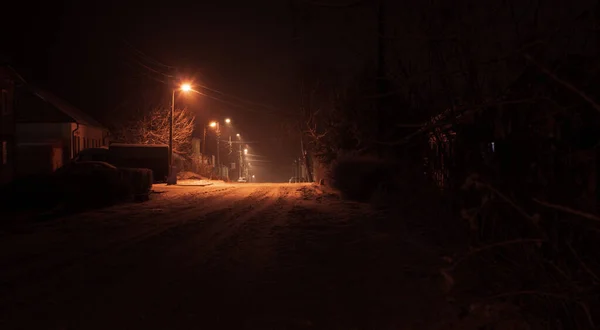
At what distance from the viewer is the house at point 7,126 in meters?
25.3

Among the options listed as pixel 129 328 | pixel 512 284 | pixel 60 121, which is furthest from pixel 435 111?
pixel 60 121

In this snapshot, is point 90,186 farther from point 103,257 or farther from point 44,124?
point 44,124

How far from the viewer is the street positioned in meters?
5.02

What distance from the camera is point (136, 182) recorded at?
20.3 m

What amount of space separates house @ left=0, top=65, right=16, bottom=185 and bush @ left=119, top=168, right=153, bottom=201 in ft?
28.1

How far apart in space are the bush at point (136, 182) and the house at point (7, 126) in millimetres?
8573

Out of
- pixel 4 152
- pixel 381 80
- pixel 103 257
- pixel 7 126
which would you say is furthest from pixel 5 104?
pixel 381 80

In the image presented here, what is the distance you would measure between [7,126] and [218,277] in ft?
79.6

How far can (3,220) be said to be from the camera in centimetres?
1306

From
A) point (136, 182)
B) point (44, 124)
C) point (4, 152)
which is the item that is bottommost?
point (136, 182)

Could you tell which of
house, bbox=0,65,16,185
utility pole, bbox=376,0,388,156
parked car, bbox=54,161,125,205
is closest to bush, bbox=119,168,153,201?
parked car, bbox=54,161,125,205

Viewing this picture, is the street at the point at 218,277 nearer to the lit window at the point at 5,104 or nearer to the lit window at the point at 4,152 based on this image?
the lit window at the point at 4,152

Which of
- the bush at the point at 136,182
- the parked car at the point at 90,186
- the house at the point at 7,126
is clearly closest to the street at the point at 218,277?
the parked car at the point at 90,186

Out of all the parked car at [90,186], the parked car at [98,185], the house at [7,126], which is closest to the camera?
the parked car at [90,186]
